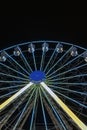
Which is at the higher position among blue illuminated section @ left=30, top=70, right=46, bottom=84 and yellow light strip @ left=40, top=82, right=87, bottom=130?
blue illuminated section @ left=30, top=70, right=46, bottom=84

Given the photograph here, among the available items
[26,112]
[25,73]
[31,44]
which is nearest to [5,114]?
[26,112]

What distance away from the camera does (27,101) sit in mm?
10688

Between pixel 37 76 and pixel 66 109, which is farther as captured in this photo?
pixel 37 76

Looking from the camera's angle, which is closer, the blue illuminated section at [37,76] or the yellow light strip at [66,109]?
the yellow light strip at [66,109]

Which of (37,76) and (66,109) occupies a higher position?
(37,76)

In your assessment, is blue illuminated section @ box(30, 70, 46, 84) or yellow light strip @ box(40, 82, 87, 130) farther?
blue illuminated section @ box(30, 70, 46, 84)

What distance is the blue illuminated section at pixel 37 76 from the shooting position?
10709mm

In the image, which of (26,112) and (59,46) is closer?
(26,112)

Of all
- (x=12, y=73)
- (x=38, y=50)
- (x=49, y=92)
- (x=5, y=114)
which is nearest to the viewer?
(x=49, y=92)

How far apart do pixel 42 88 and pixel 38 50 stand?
7.77 feet

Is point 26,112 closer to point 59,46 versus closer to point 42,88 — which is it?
point 42,88

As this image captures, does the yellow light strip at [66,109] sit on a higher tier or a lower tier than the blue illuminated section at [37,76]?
lower

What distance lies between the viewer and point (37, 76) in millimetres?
10836

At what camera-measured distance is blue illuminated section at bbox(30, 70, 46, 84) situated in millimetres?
10709
